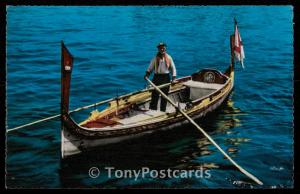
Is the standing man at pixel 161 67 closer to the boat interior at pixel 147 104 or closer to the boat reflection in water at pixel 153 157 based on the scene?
the boat interior at pixel 147 104

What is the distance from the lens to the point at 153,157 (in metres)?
13.3

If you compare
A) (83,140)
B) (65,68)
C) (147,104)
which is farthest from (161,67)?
(65,68)

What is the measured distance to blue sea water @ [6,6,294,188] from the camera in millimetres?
12523

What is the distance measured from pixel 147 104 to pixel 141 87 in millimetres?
5055

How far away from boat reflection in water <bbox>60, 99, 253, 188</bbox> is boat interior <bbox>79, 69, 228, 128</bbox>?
732 mm

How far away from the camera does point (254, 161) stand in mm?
13477

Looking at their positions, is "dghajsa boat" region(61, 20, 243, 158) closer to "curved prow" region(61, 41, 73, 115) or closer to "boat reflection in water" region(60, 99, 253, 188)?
"curved prow" region(61, 41, 73, 115)

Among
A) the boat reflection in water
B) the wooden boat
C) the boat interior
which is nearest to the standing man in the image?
the wooden boat

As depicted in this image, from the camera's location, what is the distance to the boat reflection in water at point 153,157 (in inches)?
475

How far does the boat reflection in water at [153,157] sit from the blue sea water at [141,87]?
0.10 ft

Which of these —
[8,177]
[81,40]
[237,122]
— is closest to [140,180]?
[8,177]

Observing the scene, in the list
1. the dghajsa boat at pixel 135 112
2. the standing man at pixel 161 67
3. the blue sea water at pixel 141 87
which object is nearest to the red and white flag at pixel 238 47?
the dghajsa boat at pixel 135 112

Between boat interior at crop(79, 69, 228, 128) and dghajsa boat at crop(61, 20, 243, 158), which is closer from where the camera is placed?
dghajsa boat at crop(61, 20, 243, 158)

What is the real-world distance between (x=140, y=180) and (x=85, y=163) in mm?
1718
